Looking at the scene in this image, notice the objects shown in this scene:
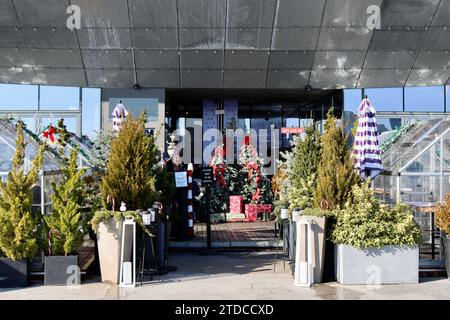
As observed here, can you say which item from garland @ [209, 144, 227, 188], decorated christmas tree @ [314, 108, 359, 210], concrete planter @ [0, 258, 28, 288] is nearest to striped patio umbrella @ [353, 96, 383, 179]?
decorated christmas tree @ [314, 108, 359, 210]

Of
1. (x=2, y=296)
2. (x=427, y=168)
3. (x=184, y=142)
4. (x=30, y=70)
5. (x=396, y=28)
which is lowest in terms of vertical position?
(x=2, y=296)

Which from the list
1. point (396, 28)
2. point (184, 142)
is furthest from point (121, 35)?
point (396, 28)

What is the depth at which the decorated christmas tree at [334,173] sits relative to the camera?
9.47 m

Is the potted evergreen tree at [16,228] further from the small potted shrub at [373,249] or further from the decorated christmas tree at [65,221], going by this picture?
the small potted shrub at [373,249]

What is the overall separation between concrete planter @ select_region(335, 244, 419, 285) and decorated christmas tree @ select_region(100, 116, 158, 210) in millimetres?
3304

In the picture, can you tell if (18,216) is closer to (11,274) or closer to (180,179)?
(11,274)

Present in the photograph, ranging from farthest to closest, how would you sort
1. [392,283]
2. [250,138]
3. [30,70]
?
[250,138] < [30,70] < [392,283]

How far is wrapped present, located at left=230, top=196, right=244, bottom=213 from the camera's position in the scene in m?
18.3

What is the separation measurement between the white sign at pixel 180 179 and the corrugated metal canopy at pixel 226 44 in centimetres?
500

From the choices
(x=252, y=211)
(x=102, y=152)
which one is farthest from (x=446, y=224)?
(x=252, y=211)

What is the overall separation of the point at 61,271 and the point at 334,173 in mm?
4559

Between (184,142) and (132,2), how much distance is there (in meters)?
6.88

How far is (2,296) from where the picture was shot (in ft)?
27.2

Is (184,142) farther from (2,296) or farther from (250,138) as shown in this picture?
(2,296)
